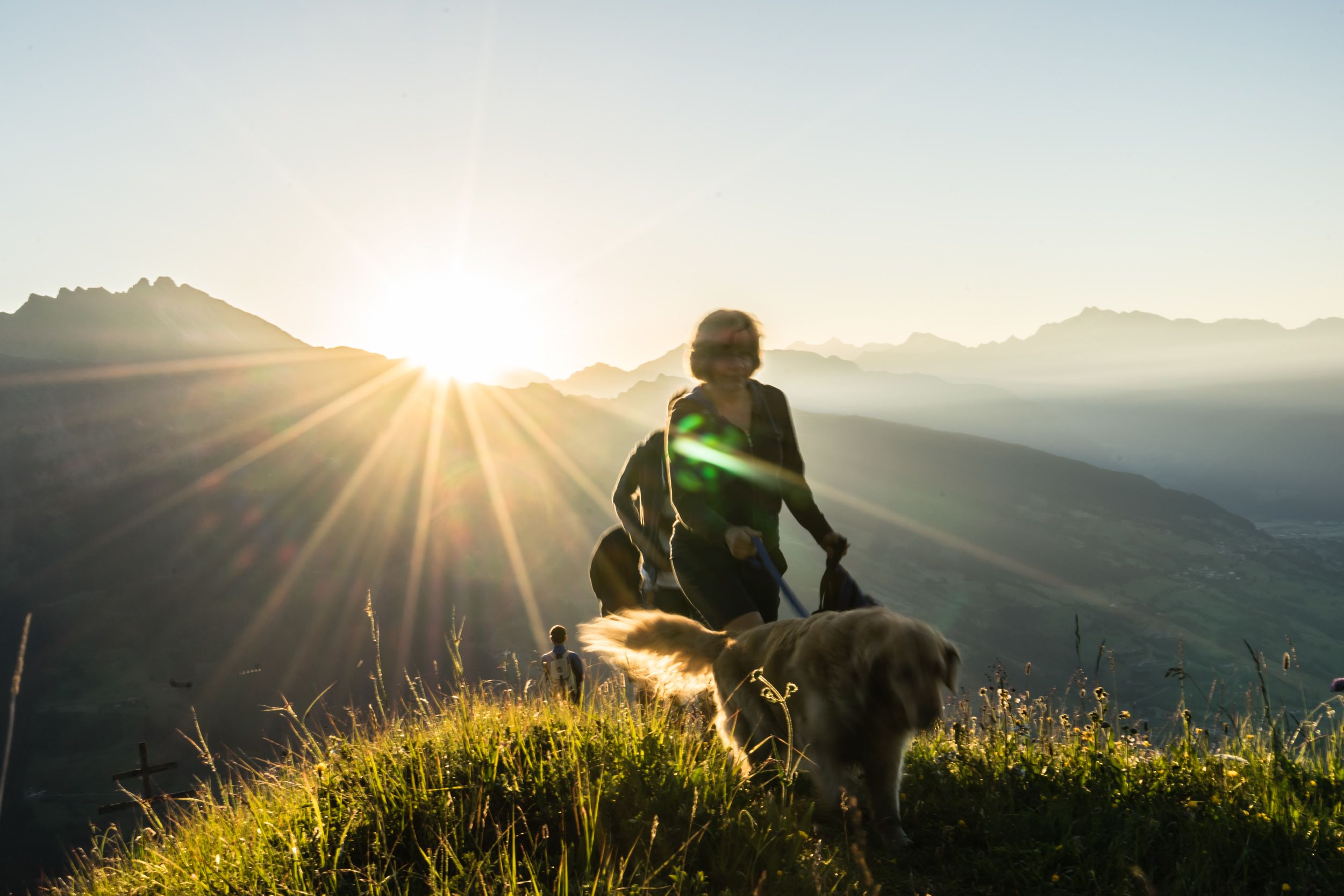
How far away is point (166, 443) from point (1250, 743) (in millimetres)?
143087

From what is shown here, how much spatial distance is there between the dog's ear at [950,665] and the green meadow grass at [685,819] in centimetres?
59

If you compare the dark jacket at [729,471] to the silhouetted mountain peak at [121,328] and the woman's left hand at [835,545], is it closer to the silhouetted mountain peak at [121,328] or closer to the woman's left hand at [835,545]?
the woman's left hand at [835,545]

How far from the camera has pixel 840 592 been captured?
4309 millimetres

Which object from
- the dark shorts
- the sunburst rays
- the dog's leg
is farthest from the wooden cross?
the sunburst rays

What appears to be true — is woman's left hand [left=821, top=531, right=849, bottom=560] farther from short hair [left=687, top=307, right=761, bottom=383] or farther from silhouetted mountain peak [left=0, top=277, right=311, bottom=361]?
silhouetted mountain peak [left=0, top=277, right=311, bottom=361]

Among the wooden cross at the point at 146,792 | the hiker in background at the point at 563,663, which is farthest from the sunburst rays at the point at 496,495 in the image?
the hiker in background at the point at 563,663

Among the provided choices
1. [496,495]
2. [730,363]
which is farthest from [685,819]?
[496,495]

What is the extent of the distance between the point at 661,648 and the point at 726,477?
101cm

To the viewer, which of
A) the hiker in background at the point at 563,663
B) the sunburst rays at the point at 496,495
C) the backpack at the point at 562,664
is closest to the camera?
the hiker in background at the point at 563,663

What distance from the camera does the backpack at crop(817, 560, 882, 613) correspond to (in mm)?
4262

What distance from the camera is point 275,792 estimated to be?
320 centimetres

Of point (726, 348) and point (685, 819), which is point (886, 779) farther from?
point (726, 348)

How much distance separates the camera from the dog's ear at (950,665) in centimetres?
336

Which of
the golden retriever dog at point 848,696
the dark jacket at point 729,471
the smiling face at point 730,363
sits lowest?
the golden retriever dog at point 848,696
